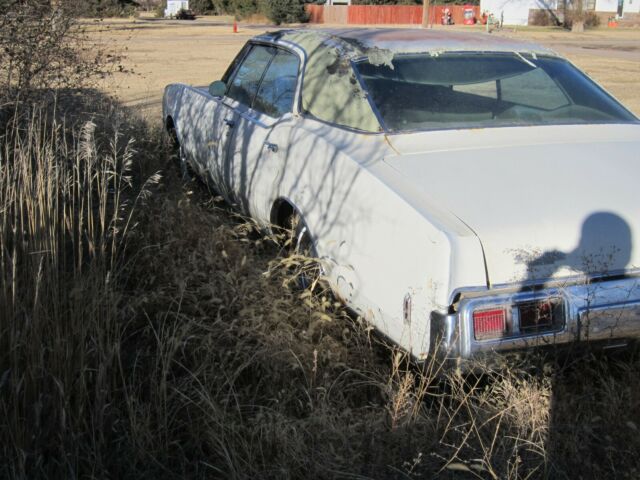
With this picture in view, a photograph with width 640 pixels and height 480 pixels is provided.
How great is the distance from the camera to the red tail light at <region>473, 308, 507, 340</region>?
107 inches

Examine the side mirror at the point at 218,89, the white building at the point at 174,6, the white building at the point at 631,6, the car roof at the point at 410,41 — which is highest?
the white building at the point at 631,6

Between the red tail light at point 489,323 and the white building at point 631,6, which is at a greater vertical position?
the white building at point 631,6

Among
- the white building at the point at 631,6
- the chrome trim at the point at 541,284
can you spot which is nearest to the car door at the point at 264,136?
the chrome trim at the point at 541,284

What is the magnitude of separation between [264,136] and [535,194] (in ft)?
6.49

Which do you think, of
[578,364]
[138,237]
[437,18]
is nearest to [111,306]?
[138,237]

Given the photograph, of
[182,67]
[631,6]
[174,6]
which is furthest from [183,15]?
[182,67]

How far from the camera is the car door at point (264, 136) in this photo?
4.25m

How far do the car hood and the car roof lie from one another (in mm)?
807

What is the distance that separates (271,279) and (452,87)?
1511 millimetres

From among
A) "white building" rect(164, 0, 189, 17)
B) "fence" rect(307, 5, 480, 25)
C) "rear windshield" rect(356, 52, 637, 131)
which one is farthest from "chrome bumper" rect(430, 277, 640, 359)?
"white building" rect(164, 0, 189, 17)

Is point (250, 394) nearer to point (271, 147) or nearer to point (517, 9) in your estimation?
point (271, 147)

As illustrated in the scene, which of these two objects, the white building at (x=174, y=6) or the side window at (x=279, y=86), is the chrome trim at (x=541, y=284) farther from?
the white building at (x=174, y=6)

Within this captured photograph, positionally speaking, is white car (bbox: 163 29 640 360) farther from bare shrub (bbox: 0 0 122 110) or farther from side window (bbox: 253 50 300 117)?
bare shrub (bbox: 0 0 122 110)

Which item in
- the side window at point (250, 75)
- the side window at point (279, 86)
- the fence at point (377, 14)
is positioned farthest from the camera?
the fence at point (377, 14)
